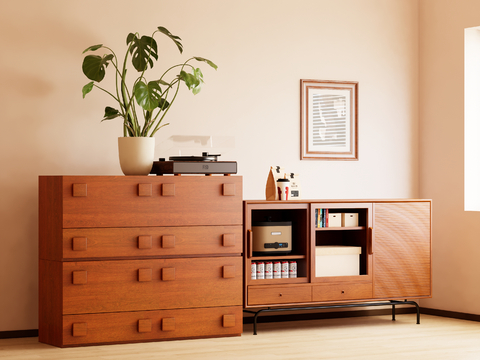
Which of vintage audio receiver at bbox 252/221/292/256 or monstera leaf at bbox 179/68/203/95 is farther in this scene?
vintage audio receiver at bbox 252/221/292/256

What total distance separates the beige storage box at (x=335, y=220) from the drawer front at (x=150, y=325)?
911 millimetres

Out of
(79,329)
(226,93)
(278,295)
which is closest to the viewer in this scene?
(79,329)

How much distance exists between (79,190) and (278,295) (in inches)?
60.2

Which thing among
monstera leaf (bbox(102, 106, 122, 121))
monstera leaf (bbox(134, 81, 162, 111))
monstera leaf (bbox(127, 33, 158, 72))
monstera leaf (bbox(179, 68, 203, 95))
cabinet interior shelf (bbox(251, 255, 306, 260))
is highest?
monstera leaf (bbox(127, 33, 158, 72))

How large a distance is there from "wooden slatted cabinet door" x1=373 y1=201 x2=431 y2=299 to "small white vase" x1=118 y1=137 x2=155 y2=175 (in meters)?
1.72

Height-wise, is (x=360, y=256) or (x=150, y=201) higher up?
(x=150, y=201)

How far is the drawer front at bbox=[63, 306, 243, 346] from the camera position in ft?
12.8

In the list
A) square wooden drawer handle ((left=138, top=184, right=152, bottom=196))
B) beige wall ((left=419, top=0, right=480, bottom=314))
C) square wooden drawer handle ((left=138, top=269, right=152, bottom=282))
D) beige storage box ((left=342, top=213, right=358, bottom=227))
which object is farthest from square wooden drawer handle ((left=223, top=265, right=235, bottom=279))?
beige wall ((left=419, top=0, right=480, bottom=314))

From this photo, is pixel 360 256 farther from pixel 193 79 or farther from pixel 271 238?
pixel 193 79

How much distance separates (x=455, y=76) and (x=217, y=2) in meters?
1.99

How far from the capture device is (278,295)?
14.5ft

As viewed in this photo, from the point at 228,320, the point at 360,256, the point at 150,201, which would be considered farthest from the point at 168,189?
the point at 360,256

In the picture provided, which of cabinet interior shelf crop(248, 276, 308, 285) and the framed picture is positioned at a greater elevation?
the framed picture

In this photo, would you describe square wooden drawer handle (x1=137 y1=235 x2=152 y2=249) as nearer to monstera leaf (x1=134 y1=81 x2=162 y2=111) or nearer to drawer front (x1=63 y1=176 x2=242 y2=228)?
drawer front (x1=63 y1=176 x2=242 y2=228)
